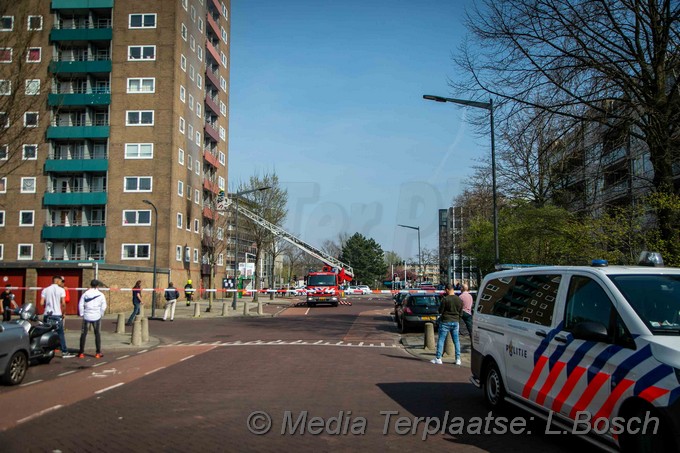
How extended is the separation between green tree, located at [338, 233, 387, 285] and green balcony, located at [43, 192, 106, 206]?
6148 cm

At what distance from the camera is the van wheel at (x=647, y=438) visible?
4504mm

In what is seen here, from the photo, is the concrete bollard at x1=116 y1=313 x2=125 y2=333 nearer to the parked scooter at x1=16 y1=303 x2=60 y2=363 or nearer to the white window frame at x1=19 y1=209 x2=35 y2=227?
the parked scooter at x1=16 y1=303 x2=60 y2=363

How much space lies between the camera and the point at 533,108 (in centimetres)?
1748

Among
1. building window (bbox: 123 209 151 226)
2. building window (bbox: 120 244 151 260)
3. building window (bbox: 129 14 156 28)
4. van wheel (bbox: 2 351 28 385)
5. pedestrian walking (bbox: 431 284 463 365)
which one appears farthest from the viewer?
building window (bbox: 129 14 156 28)

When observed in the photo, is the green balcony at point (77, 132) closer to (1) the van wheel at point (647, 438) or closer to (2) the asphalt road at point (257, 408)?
(2) the asphalt road at point (257, 408)

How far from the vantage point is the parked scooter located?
11812mm

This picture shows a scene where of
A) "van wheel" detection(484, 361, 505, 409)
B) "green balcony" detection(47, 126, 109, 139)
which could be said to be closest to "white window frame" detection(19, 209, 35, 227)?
"green balcony" detection(47, 126, 109, 139)

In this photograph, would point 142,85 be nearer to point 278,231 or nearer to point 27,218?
point 27,218

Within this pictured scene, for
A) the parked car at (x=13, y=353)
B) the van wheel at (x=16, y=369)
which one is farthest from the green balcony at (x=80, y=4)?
the van wheel at (x=16, y=369)

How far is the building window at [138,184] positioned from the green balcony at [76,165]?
7.56 ft

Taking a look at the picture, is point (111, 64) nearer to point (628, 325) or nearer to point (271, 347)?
point (271, 347)

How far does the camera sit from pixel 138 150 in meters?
49.5

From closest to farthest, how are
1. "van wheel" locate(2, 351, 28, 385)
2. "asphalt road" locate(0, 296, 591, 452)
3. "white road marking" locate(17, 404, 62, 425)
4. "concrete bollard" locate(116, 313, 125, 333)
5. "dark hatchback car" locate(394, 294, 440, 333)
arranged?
1. "asphalt road" locate(0, 296, 591, 452)
2. "white road marking" locate(17, 404, 62, 425)
3. "van wheel" locate(2, 351, 28, 385)
4. "concrete bollard" locate(116, 313, 125, 333)
5. "dark hatchback car" locate(394, 294, 440, 333)

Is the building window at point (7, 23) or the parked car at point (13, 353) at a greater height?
the building window at point (7, 23)
